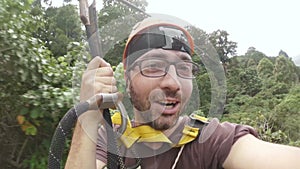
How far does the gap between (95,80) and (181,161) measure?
0.79 feet

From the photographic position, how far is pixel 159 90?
0.85 m

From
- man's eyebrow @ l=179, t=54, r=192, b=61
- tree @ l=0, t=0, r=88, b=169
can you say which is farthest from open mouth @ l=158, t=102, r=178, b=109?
tree @ l=0, t=0, r=88, b=169

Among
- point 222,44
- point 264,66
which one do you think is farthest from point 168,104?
point 264,66

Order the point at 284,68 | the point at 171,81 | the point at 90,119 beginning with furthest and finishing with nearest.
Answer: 1. the point at 284,68
2. the point at 90,119
3. the point at 171,81

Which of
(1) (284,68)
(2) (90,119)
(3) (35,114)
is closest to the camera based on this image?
(2) (90,119)

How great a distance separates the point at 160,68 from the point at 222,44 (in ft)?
0.68

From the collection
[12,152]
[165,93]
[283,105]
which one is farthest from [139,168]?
[283,105]

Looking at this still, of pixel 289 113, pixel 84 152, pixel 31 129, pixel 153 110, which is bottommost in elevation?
pixel 289 113

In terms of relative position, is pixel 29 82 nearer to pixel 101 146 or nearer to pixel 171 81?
pixel 101 146

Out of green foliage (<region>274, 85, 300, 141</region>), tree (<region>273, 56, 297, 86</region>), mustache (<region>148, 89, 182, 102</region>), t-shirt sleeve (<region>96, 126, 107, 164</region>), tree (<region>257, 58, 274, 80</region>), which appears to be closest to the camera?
mustache (<region>148, 89, 182, 102</region>)

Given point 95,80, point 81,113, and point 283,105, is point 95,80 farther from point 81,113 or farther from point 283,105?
point 283,105

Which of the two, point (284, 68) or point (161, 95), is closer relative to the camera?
point (161, 95)

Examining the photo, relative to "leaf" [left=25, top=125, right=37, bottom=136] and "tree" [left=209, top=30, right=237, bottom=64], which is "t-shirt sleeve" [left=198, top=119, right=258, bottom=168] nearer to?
"tree" [left=209, top=30, right=237, bottom=64]

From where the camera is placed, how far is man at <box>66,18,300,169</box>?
0.85 m
